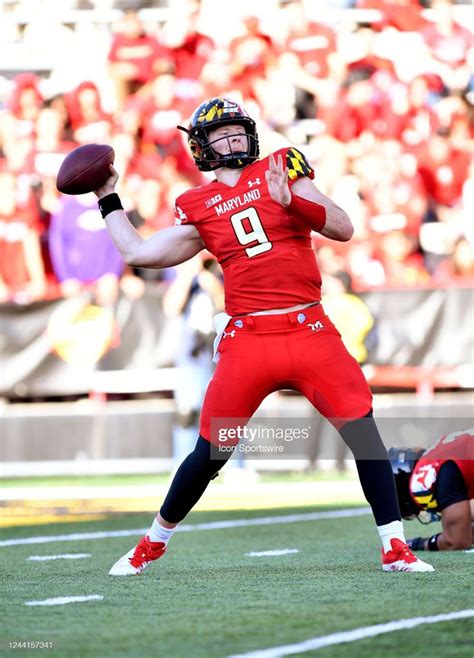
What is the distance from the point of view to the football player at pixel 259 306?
5164mm

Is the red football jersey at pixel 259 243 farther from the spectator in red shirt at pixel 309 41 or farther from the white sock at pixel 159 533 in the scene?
the spectator in red shirt at pixel 309 41

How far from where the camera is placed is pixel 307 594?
4723 millimetres

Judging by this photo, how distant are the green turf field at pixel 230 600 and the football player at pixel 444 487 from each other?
0.46 ft

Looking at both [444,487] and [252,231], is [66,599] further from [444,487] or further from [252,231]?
[444,487]

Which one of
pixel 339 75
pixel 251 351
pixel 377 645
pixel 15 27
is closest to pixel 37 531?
pixel 251 351

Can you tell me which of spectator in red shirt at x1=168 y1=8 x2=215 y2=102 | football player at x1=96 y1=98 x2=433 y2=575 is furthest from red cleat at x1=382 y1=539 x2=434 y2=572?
spectator in red shirt at x1=168 y1=8 x2=215 y2=102

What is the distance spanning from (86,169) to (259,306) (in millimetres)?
936

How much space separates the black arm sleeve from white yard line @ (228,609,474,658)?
5.39 feet

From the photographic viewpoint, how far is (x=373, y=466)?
5.17 meters

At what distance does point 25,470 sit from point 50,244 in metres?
2.17

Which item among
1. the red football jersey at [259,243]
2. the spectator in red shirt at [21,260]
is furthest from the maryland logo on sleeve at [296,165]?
the spectator in red shirt at [21,260]

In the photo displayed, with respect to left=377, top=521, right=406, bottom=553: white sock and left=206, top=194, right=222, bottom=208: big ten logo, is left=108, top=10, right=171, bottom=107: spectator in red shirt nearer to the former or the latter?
left=206, top=194, right=222, bottom=208: big ten logo

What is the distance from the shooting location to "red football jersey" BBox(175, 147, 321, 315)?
17.2ft

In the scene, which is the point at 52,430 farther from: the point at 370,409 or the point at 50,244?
the point at 370,409
